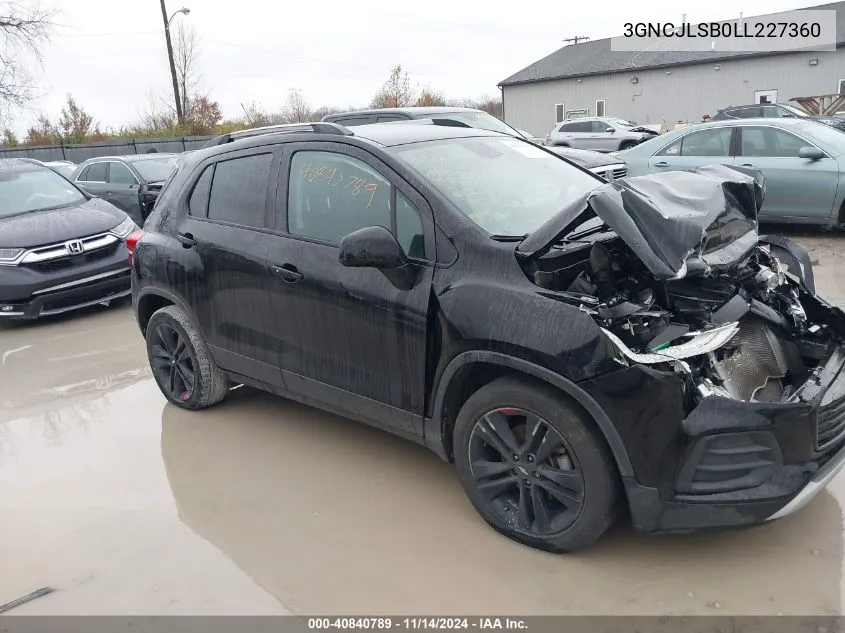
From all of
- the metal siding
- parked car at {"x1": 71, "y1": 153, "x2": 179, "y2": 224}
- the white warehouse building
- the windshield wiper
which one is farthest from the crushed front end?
the metal siding

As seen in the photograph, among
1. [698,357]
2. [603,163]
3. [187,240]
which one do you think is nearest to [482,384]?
[698,357]

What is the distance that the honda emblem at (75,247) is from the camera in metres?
7.32

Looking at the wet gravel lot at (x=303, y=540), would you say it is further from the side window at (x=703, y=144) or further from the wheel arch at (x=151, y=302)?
the side window at (x=703, y=144)

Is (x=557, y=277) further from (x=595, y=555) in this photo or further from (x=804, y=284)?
(x=804, y=284)

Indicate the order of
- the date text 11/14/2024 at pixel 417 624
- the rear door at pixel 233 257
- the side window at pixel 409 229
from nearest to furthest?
1. the date text 11/14/2024 at pixel 417 624
2. the side window at pixel 409 229
3. the rear door at pixel 233 257

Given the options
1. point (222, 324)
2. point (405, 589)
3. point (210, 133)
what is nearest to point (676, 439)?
point (405, 589)

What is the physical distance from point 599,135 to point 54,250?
1996 centimetres

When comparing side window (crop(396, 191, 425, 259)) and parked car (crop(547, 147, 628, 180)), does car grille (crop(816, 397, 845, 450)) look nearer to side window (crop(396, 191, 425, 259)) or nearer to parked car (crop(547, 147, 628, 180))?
side window (crop(396, 191, 425, 259))

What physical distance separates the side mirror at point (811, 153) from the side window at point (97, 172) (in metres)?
11.3

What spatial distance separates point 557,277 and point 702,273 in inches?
22.9

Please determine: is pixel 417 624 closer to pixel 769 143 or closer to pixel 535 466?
pixel 535 466

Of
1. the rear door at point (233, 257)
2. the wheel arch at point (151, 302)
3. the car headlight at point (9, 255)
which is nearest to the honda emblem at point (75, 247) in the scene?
the car headlight at point (9, 255)

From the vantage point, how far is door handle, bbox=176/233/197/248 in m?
4.34

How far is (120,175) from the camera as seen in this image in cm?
1255
